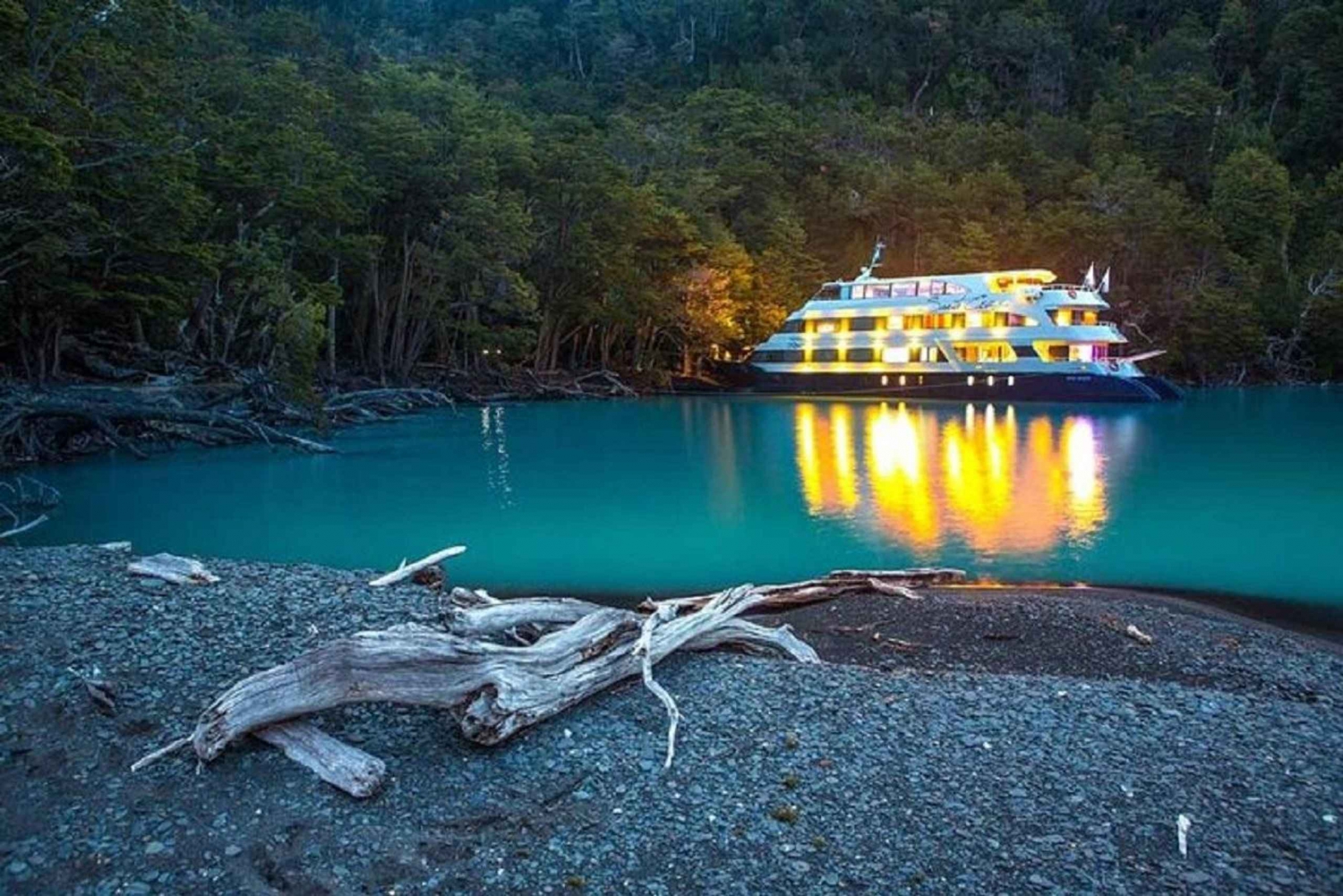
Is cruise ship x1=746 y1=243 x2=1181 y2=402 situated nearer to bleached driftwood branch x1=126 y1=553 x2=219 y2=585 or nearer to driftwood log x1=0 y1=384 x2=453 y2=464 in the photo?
driftwood log x1=0 y1=384 x2=453 y2=464

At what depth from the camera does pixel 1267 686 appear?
7.64 metres

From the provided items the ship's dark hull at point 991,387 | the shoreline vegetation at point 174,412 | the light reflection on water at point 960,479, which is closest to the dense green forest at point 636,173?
the shoreline vegetation at point 174,412

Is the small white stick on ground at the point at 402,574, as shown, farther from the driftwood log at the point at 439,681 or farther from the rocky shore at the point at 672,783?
the driftwood log at the point at 439,681

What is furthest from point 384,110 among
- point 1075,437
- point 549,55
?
point 549,55

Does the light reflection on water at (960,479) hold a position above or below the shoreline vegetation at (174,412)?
below

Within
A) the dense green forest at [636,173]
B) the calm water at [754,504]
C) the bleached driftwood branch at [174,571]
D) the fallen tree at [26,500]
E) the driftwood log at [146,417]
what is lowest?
the calm water at [754,504]

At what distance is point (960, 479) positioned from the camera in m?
20.6

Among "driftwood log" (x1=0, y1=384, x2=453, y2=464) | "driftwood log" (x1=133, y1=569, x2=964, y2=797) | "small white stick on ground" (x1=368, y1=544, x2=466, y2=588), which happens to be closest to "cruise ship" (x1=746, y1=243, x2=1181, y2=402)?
"driftwood log" (x1=0, y1=384, x2=453, y2=464)

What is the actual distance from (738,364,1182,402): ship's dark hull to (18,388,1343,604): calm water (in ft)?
29.5

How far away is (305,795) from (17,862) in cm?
120

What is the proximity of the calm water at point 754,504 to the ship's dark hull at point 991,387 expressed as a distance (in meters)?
8.98

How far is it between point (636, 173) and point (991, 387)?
20921mm

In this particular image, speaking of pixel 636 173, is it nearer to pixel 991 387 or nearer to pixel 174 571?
pixel 991 387

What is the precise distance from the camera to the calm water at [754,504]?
13.1m
